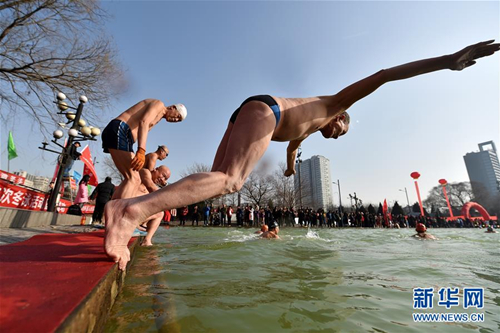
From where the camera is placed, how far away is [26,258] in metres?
1.65

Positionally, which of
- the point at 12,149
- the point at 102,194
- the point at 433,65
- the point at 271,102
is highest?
the point at 12,149

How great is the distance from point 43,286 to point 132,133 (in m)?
2.85

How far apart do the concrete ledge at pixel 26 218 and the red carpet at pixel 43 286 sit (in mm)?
5805

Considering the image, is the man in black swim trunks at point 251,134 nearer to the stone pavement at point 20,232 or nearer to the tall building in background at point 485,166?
the stone pavement at point 20,232

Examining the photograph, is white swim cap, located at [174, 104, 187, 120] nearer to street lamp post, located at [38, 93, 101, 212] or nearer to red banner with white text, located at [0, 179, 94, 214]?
street lamp post, located at [38, 93, 101, 212]

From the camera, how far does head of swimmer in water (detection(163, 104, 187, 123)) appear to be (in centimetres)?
387

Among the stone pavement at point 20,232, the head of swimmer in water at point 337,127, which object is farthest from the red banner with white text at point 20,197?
the head of swimmer in water at point 337,127

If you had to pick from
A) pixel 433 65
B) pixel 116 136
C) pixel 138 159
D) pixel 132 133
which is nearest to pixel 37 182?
pixel 132 133

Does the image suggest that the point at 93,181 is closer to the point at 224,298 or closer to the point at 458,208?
the point at 224,298

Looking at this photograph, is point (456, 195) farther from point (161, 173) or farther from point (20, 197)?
point (20, 197)

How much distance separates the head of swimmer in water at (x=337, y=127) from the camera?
2.76m

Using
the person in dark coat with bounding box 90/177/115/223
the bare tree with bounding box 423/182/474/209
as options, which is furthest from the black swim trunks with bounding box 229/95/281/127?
the bare tree with bounding box 423/182/474/209

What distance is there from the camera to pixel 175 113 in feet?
12.7

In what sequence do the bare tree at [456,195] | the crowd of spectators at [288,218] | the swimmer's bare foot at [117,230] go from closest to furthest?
the swimmer's bare foot at [117,230] → the crowd of spectators at [288,218] → the bare tree at [456,195]
